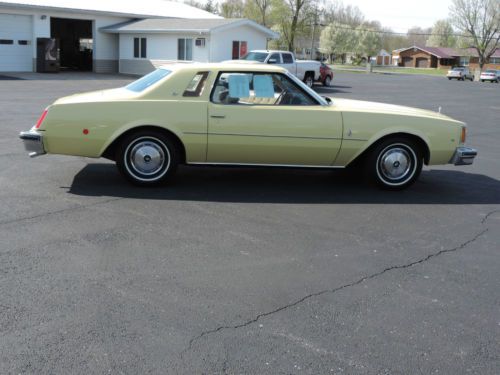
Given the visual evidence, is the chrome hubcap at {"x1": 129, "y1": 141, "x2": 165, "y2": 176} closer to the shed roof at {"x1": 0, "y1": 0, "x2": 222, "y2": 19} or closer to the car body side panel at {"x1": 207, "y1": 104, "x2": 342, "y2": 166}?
the car body side panel at {"x1": 207, "y1": 104, "x2": 342, "y2": 166}

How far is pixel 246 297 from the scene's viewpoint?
429cm

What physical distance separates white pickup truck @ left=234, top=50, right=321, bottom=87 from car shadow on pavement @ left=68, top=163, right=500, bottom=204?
18.3 metres

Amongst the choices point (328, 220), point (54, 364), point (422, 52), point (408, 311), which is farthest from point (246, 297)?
point (422, 52)

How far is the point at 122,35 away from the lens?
36.8m

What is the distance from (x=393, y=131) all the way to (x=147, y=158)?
296 cm

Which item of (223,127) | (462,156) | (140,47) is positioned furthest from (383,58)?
(223,127)

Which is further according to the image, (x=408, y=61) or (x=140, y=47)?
(x=408, y=61)

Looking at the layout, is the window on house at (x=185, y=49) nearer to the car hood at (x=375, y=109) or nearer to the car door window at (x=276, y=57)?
the car door window at (x=276, y=57)

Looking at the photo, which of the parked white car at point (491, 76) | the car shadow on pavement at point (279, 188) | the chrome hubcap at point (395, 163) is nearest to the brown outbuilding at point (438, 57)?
the parked white car at point (491, 76)

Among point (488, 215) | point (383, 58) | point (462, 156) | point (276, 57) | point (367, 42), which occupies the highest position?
point (367, 42)

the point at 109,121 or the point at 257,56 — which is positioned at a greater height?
the point at 257,56

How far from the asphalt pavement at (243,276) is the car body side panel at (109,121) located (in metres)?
0.56

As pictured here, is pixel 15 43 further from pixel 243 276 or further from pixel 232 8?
pixel 232 8

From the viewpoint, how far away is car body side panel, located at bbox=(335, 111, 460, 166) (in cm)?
730
